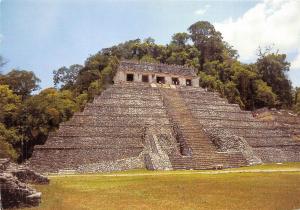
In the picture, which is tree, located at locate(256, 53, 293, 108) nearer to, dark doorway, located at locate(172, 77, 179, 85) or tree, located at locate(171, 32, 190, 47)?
tree, located at locate(171, 32, 190, 47)

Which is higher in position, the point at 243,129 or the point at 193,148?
the point at 243,129

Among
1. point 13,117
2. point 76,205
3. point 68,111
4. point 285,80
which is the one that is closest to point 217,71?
point 285,80

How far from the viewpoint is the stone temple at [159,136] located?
72.5 ft

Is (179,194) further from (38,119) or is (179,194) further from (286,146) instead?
(38,119)

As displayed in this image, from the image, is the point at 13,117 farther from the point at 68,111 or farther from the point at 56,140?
the point at 56,140

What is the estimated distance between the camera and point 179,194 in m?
11.5

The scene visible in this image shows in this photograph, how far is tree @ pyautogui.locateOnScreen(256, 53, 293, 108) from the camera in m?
54.1

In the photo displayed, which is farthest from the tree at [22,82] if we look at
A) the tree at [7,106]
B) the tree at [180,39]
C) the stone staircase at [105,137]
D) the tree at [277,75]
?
the tree at [277,75]

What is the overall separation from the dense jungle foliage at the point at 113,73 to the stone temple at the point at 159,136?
5.34 meters

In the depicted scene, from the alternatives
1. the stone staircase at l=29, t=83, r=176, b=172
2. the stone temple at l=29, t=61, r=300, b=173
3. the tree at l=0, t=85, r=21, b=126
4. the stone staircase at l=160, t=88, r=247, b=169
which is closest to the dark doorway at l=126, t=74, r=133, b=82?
the stone temple at l=29, t=61, r=300, b=173

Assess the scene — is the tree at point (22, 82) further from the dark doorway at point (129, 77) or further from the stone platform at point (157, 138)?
the stone platform at point (157, 138)

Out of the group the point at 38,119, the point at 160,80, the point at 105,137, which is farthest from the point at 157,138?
the point at 160,80

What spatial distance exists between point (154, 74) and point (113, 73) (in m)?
9.66

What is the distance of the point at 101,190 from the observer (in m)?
12.6
